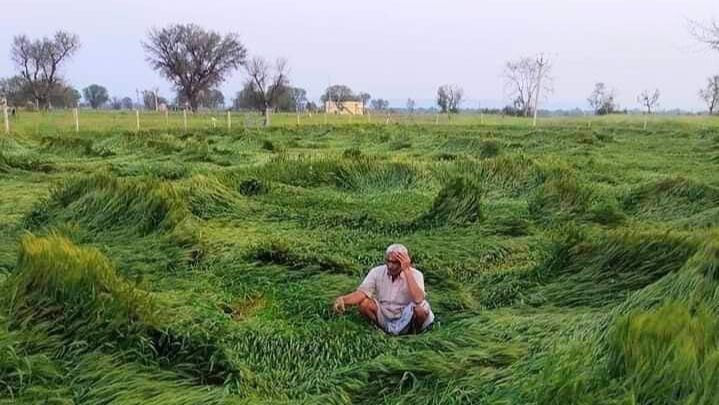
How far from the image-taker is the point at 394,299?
4.32 metres

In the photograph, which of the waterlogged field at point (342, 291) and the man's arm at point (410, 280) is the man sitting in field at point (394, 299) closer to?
the man's arm at point (410, 280)

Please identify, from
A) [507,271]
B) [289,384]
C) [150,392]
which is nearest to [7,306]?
[150,392]

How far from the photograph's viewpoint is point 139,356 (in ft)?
11.0

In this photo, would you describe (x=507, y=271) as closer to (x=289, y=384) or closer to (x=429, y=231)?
(x=429, y=231)

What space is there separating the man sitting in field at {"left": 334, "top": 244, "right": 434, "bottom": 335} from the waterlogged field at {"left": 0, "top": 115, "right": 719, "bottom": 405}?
12 centimetres

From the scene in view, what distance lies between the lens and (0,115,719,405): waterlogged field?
9.43 feet

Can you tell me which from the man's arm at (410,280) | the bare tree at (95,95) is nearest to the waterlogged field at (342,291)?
the man's arm at (410,280)

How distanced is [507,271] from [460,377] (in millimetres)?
2236

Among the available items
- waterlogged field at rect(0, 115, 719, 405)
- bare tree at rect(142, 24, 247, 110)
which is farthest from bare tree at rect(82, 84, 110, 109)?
waterlogged field at rect(0, 115, 719, 405)

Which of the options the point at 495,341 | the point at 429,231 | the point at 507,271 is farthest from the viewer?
the point at 429,231

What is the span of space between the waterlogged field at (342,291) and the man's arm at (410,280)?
23 cm

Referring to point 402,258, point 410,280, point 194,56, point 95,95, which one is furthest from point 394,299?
point 95,95

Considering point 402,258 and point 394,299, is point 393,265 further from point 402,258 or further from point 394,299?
point 394,299

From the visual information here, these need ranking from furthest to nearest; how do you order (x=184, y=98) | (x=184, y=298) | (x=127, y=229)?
1. (x=184, y=98)
2. (x=127, y=229)
3. (x=184, y=298)
